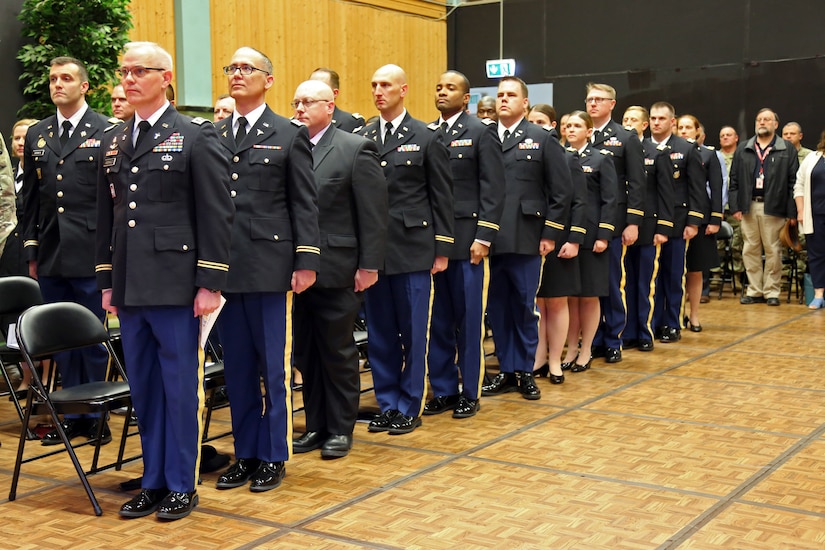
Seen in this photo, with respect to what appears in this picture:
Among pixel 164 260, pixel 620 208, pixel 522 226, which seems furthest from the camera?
pixel 620 208

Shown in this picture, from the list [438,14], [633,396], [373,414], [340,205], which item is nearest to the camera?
[340,205]

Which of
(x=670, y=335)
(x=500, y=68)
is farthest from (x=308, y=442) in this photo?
(x=500, y=68)

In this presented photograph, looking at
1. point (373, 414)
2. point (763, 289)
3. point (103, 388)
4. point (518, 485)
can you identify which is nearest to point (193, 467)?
point (103, 388)

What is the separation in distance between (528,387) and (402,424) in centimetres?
105

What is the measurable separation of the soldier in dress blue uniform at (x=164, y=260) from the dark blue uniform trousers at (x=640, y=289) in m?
4.51

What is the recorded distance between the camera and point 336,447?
14.7 ft

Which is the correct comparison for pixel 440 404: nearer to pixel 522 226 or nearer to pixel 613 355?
pixel 522 226

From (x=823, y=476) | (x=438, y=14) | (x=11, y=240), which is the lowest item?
(x=823, y=476)

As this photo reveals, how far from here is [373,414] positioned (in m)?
5.35

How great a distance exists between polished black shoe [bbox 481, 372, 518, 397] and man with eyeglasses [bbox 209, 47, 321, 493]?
6.48 ft

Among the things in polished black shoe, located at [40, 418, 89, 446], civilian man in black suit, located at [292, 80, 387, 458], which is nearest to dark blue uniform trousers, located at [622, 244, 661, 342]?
civilian man in black suit, located at [292, 80, 387, 458]

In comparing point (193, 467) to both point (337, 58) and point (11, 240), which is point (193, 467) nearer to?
point (11, 240)

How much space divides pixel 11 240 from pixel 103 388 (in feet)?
9.22

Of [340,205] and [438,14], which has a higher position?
[438,14]
